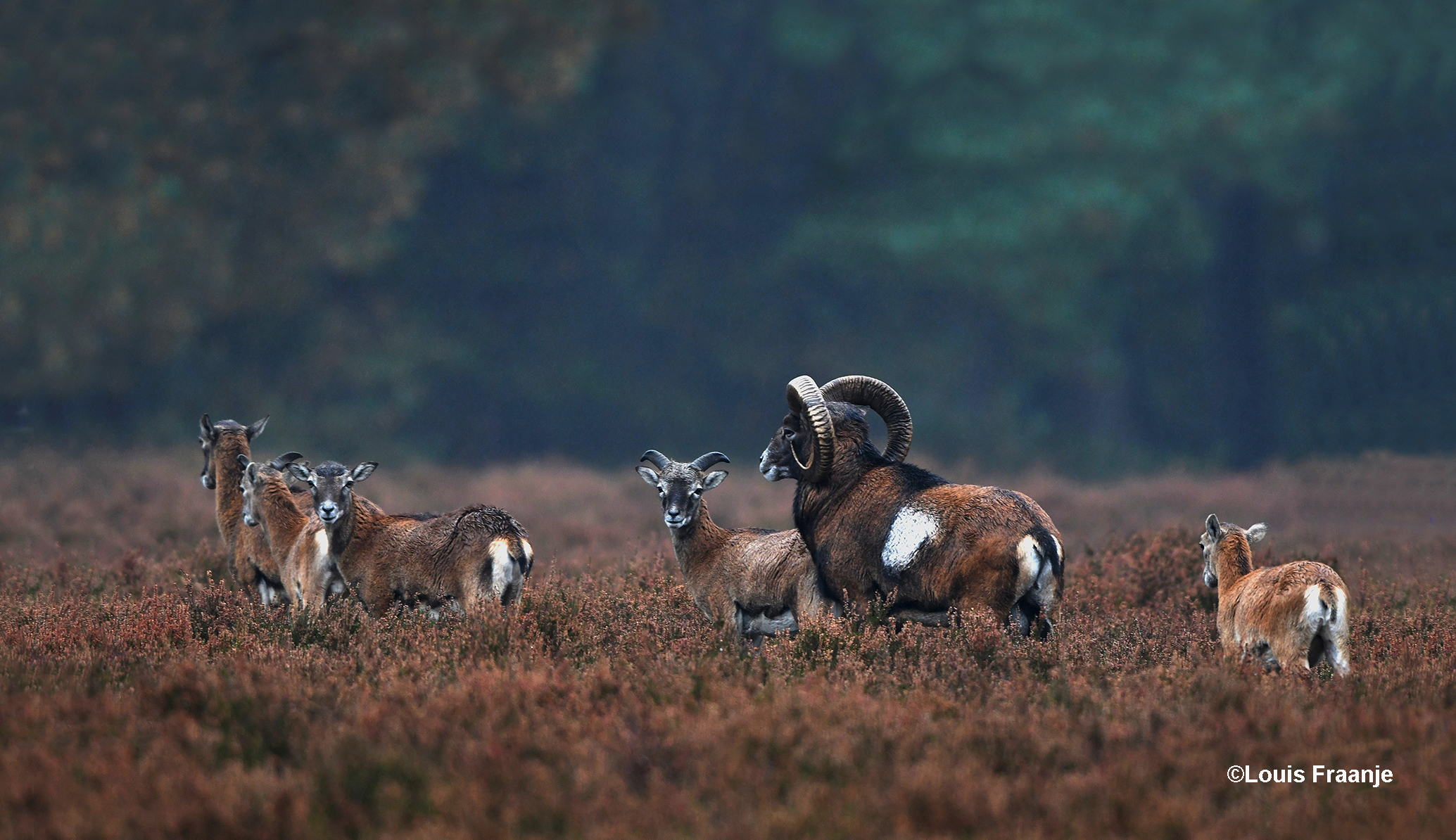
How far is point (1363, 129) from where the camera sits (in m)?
35.8

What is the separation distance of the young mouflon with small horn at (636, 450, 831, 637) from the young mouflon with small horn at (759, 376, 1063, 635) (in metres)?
0.34

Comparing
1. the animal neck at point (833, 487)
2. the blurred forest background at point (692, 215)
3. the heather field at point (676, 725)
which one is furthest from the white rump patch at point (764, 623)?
the blurred forest background at point (692, 215)

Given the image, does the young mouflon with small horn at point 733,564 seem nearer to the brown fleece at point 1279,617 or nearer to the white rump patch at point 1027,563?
the white rump patch at point 1027,563

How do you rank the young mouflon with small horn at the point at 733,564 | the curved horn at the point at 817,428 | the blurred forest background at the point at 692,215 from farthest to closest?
the blurred forest background at the point at 692,215, the young mouflon with small horn at the point at 733,564, the curved horn at the point at 817,428

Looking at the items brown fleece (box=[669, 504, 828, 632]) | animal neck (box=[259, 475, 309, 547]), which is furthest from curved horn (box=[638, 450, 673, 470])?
animal neck (box=[259, 475, 309, 547])

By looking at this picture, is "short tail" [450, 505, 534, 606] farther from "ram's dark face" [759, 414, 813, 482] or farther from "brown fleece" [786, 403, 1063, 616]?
"brown fleece" [786, 403, 1063, 616]

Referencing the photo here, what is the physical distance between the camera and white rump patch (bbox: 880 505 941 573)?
9828 millimetres

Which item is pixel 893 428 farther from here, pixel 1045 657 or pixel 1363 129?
pixel 1363 129

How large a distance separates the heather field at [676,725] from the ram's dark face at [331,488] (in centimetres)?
103

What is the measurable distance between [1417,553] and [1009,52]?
88.7ft

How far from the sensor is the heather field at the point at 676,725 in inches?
230

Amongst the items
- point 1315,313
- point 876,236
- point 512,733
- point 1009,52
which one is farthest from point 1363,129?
point 512,733

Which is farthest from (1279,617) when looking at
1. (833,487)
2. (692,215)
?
(692,215)

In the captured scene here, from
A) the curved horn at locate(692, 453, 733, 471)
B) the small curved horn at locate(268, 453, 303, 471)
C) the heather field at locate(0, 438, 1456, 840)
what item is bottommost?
the heather field at locate(0, 438, 1456, 840)
